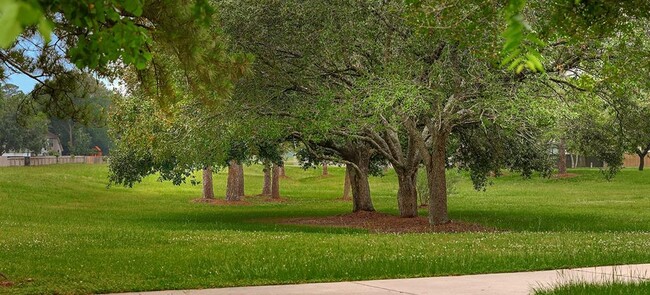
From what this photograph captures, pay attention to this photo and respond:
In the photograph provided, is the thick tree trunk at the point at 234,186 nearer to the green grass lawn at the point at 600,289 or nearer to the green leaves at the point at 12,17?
the green grass lawn at the point at 600,289

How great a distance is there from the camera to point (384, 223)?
31547 mm

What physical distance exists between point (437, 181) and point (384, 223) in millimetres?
4050

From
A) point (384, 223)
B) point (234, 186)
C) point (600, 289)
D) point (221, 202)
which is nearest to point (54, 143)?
point (234, 186)

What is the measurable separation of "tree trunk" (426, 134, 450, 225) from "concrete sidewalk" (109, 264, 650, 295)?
48.6ft

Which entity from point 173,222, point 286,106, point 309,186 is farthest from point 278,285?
point 309,186

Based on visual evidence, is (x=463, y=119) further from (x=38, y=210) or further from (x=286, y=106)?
(x=38, y=210)

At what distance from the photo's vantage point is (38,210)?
42344 mm

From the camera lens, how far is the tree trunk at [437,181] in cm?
2776

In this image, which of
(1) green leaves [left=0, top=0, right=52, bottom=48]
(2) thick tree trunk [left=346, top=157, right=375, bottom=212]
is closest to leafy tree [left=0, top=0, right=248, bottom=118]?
(1) green leaves [left=0, top=0, right=52, bottom=48]

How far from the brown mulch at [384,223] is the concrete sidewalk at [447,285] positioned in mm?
14455

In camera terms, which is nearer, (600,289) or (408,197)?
(600,289)

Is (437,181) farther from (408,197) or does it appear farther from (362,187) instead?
(362,187)

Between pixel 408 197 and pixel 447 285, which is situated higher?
pixel 408 197

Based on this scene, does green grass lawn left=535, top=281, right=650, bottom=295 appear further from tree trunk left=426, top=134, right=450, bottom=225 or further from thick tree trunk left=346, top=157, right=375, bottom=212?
thick tree trunk left=346, top=157, right=375, bottom=212
